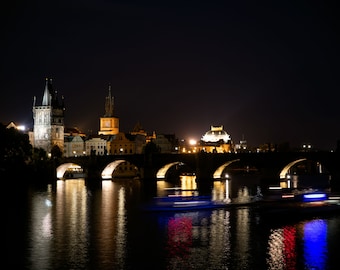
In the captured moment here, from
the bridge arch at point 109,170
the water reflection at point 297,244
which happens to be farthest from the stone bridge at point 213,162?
the water reflection at point 297,244

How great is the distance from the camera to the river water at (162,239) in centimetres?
3716

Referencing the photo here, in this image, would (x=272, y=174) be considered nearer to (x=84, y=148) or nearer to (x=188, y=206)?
(x=188, y=206)

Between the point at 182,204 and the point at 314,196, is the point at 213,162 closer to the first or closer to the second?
the point at 314,196

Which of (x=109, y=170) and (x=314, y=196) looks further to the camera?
(x=109, y=170)

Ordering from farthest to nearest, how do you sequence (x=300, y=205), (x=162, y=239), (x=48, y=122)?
(x=48, y=122) → (x=300, y=205) → (x=162, y=239)

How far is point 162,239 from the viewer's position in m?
44.5

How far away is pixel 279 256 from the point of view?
127 ft

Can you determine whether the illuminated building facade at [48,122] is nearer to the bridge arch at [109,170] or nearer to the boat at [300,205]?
the bridge arch at [109,170]

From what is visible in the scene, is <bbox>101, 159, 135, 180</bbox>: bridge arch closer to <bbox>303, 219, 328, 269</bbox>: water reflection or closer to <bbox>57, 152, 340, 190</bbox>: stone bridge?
<bbox>57, 152, 340, 190</bbox>: stone bridge

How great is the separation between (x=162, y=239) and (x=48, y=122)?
128040mm

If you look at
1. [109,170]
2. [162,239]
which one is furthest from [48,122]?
[162,239]

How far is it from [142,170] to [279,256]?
7839cm

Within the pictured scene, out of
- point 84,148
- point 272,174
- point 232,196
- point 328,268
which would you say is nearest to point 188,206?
point 232,196

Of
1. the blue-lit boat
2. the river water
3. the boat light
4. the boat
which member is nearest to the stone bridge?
the boat light
